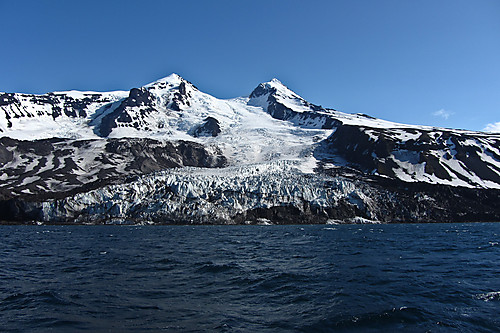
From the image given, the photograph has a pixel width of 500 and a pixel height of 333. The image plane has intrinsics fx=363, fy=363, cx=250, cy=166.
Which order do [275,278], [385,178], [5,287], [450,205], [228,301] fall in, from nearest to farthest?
1. [228,301]
2. [5,287]
3. [275,278]
4. [450,205]
5. [385,178]

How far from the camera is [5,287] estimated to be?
22.8 m

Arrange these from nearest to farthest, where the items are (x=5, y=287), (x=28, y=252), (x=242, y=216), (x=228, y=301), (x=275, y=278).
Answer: (x=228, y=301) < (x=5, y=287) < (x=275, y=278) < (x=28, y=252) < (x=242, y=216)

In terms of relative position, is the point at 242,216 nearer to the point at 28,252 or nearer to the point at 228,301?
the point at 28,252

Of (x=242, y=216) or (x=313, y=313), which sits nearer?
(x=313, y=313)

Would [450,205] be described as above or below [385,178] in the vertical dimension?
below

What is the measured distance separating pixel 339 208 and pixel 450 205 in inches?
1886

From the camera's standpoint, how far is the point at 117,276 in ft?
87.1

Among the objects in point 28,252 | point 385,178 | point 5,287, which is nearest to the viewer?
point 5,287

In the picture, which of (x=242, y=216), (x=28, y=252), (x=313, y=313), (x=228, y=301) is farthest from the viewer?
(x=242, y=216)

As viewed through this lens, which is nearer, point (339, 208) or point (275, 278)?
point (275, 278)

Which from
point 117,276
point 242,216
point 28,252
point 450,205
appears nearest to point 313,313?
point 117,276

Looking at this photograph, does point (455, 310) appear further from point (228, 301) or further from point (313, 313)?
point (228, 301)

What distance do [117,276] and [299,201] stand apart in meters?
123

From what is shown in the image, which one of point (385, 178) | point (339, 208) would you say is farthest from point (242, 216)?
point (385, 178)
